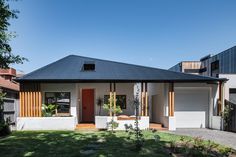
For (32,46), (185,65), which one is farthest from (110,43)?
(185,65)

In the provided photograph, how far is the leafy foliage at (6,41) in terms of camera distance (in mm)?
8535

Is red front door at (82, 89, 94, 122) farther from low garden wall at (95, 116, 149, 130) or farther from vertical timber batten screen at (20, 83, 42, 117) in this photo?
vertical timber batten screen at (20, 83, 42, 117)

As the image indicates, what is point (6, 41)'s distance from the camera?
944 centimetres

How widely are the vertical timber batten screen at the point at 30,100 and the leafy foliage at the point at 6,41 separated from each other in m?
6.13

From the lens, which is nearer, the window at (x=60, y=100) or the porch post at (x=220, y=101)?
the porch post at (x=220, y=101)

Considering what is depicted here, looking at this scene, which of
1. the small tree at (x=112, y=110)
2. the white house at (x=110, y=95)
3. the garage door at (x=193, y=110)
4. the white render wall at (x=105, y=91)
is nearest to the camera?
the small tree at (x=112, y=110)

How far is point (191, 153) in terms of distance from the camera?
23.1 ft

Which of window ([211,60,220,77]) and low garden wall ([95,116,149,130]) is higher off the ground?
window ([211,60,220,77])

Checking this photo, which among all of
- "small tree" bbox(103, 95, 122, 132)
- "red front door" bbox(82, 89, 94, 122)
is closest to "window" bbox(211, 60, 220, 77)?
"red front door" bbox(82, 89, 94, 122)

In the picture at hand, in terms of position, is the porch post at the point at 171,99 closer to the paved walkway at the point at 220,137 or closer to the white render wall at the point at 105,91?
the paved walkway at the point at 220,137

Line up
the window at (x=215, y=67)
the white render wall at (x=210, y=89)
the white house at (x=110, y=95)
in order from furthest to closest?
the window at (x=215, y=67)
the white render wall at (x=210, y=89)
the white house at (x=110, y=95)

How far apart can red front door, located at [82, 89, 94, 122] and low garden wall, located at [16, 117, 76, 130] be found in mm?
3252

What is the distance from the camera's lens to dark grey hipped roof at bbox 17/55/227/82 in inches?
591

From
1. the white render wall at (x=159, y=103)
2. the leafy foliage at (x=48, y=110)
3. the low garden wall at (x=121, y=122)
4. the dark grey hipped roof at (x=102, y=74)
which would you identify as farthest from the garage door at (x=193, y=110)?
the leafy foliage at (x=48, y=110)
